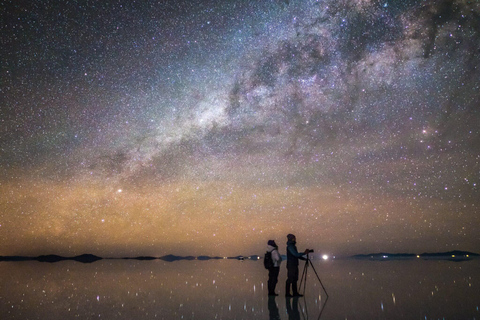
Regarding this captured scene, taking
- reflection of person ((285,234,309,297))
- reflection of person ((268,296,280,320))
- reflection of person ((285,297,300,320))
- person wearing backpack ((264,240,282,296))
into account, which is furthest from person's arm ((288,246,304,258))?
reflection of person ((268,296,280,320))

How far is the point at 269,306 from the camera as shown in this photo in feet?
25.3

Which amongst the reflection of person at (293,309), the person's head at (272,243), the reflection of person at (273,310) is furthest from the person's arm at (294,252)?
the reflection of person at (273,310)

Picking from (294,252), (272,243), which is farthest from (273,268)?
(294,252)

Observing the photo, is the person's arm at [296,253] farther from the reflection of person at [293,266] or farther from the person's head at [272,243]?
the person's head at [272,243]

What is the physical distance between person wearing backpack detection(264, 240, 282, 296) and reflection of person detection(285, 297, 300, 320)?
0.93 metres

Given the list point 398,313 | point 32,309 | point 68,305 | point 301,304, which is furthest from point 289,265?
point 32,309

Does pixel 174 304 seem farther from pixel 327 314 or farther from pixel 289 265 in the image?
pixel 327 314

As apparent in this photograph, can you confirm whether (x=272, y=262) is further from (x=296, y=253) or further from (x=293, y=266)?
(x=296, y=253)

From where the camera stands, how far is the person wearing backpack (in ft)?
30.9

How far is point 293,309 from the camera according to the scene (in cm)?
716

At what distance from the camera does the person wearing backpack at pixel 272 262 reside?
9422 millimetres

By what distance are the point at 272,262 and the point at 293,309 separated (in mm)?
2328

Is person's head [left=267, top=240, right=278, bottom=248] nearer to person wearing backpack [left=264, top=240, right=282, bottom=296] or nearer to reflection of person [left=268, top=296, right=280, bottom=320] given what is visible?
person wearing backpack [left=264, top=240, right=282, bottom=296]

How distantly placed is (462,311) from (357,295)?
121 inches
